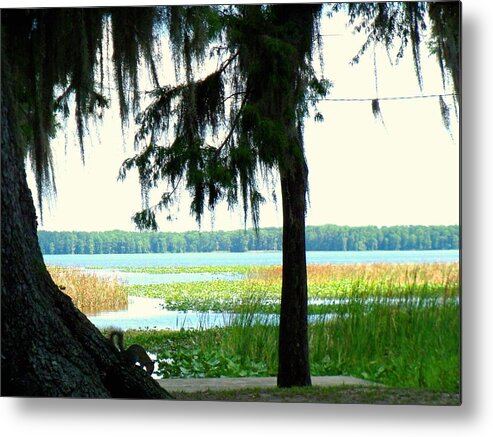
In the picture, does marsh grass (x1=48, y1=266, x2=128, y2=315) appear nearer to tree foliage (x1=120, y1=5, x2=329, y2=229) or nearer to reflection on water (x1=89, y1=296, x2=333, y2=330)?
reflection on water (x1=89, y1=296, x2=333, y2=330)

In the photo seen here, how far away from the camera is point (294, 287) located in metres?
4.80

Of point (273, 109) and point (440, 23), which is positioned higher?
point (440, 23)

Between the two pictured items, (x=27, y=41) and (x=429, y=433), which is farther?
(x=27, y=41)

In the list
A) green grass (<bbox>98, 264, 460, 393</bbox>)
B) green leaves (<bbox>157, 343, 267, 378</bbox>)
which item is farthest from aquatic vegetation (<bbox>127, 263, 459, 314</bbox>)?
green leaves (<bbox>157, 343, 267, 378</bbox>)

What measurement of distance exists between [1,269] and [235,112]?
4.15 ft

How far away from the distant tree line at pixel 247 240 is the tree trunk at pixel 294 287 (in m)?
0.05

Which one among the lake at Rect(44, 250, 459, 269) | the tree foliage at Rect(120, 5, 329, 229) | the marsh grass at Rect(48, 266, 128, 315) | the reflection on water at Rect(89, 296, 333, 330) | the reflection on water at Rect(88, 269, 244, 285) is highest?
the tree foliage at Rect(120, 5, 329, 229)

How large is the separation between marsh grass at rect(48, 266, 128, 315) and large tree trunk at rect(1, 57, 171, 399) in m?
0.04

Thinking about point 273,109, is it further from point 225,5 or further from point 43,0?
point 43,0

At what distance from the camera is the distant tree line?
4660mm

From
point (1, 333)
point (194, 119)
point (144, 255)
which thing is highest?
point (194, 119)

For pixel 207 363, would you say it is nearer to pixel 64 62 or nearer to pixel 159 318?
pixel 159 318

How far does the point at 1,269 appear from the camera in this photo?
189 inches

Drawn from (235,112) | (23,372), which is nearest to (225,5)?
(235,112)
